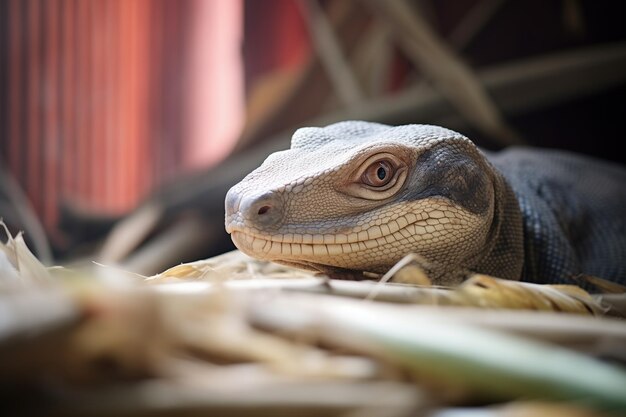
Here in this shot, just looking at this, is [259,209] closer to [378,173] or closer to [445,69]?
[378,173]

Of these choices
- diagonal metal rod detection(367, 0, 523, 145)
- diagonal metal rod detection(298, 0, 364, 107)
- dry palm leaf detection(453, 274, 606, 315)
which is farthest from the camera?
diagonal metal rod detection(298, 0, 364, 107)

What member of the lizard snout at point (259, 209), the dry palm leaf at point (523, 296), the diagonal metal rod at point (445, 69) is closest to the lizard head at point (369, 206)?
the lizard snout at point (259, 209)

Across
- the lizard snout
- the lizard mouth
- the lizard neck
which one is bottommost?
the lizard neck

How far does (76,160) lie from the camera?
635cm

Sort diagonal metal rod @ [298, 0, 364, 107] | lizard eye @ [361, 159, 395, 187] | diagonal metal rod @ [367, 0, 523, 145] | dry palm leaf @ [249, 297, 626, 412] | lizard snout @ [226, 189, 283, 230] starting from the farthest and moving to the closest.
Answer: diagonal metal rod @ [298, 0, 364, 107]
diagonal metal rod @ [367, 0, 523, 145]
lizard eye @ [361, 159, 395, 187]
lizard snout @ [226, 189, 283, 230]
dry palm leaf @ [249, 297, 626, 412]

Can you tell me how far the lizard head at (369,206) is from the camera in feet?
7.36

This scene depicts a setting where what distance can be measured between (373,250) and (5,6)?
188 inches

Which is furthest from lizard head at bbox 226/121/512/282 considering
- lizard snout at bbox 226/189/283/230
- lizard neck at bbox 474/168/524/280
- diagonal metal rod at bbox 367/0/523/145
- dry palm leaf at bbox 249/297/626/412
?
diagonal metal rod at bbox 367/0/523/145

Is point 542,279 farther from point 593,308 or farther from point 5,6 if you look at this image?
point 5,6

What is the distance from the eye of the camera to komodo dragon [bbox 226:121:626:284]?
2250 mm

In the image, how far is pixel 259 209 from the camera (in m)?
2.22

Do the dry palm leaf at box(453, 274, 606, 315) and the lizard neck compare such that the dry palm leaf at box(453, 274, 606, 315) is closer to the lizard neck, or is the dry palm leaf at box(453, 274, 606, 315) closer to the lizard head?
the lizard head

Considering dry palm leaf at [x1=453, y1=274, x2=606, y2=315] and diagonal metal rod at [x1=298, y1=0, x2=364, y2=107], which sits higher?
diagonal metal rod at [x1=298, y1=0, x2=364, y2=107]

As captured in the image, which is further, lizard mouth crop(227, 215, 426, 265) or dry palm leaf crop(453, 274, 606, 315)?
lizard mouth crop(227, 215, 426, 265)
